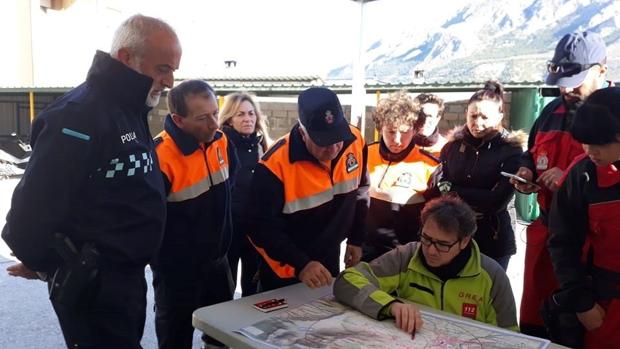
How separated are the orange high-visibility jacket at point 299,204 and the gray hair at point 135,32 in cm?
65

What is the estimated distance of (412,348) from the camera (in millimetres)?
1351

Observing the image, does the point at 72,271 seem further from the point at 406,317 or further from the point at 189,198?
the point at 406,317

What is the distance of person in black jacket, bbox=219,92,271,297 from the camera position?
2820 millimetres

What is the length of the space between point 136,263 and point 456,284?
1.03 metres

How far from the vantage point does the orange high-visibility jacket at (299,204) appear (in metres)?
1.96

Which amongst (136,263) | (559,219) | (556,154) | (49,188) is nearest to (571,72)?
(556,154)

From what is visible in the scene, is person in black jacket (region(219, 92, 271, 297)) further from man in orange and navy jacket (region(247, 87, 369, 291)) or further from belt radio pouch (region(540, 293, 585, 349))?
belt radio pouch (region(540, 293, 585, 349))

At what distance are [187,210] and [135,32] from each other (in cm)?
85

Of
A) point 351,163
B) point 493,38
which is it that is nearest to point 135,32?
point 351,163

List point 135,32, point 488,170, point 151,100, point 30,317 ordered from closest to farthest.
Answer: point 135,32 → point 151,100 → point 488,170 → point 30,317

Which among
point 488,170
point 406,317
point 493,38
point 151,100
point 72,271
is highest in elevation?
point 493,38

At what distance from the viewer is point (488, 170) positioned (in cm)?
248

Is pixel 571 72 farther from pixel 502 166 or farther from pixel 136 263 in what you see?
pixel 136 263

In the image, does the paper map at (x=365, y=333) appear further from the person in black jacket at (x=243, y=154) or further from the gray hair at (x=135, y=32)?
the person in black jacket at (x=243, y=154)
